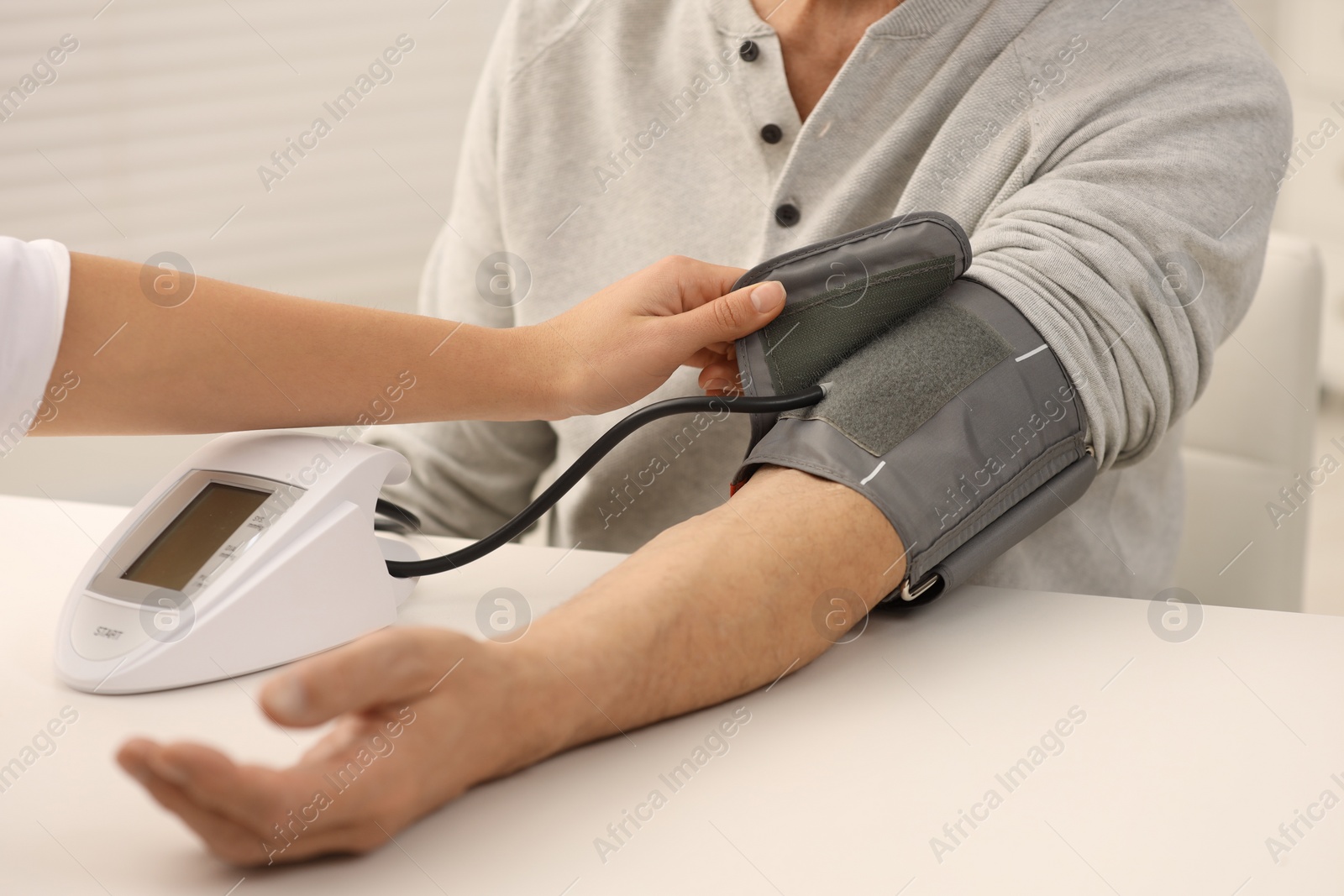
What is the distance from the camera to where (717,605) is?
0.60 meters

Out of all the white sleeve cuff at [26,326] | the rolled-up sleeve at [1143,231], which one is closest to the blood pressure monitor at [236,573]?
the white sleeve cuff at [26,326]

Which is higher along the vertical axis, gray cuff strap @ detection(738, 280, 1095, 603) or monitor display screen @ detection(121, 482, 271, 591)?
monitor display screen @ detection(121, 482, 271, 591)

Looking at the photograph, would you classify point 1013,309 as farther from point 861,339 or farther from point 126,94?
point 126,94

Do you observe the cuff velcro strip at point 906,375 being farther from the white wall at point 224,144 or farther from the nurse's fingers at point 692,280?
the white wall at point 224,144

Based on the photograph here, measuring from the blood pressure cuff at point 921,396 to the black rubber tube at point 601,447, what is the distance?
1 centimetres

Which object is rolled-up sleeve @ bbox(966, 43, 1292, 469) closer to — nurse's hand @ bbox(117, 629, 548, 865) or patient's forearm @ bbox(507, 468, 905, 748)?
patient's forearm @ bbox(507, 468, 905, 748)

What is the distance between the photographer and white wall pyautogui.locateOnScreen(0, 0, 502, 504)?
171 centimetres

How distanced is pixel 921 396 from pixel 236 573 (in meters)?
0.44

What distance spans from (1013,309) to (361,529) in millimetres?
456

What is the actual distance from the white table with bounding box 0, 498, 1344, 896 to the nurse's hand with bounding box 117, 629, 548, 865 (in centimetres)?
2

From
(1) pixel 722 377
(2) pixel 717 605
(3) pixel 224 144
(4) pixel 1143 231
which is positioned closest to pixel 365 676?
(2) pixel 717 605

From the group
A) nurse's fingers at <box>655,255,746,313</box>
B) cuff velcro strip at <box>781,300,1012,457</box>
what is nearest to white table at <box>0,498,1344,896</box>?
cuff velcro strip at <box>781,300,1012,457</box>

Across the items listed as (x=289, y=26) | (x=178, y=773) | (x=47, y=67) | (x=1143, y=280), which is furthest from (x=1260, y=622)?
(x=47, y=67)

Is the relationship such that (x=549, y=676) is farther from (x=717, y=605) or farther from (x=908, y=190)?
(x=908, y=190)
